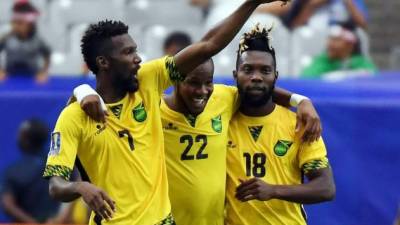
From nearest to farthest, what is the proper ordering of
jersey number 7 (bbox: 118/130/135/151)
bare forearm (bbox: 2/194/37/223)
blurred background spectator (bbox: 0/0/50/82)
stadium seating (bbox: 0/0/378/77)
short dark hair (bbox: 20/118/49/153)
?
jersey number 7 (bbox: 118/130/135/151)
bare forearm (bbox: 2/194/37/223)
short dark hair (bbox: 20/118/49/153)
blurred background spectator (bbox: 0/0/50/82)
stadium seating (bbox: 0/0/378/77)

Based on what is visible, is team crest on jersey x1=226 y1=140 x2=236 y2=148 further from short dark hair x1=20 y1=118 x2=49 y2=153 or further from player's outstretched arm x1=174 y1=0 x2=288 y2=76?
short dark hair x1=20 y1=118 x2=49 y2=153

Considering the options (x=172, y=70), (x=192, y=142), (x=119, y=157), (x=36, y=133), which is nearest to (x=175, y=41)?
(x=36, y=133)

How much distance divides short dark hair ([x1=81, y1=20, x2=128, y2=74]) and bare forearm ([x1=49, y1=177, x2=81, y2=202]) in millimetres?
681

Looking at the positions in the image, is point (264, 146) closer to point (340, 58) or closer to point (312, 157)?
point (312, 157)

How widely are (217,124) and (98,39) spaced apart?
2.93 ft

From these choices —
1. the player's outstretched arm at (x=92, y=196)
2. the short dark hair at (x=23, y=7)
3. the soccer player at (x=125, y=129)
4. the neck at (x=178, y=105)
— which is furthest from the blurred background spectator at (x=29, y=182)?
the player's outstretched arm at (x=92, y=196)

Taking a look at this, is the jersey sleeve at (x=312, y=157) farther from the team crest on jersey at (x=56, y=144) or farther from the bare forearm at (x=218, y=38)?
the team crest on jersey at (x=56, y=144)

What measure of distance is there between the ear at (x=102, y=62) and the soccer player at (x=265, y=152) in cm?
81

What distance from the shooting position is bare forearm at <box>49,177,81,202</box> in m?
5.91

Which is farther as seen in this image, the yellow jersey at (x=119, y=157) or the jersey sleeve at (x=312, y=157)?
the jersey sleeve at (x=312, y=157)

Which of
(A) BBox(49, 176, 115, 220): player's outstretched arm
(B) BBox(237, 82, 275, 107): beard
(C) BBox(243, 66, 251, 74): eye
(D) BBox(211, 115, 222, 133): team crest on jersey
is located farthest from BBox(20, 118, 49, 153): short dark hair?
(A) BBox(49, 176, 115, 220): player's outstretched arm

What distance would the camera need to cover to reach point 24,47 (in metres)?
11.7

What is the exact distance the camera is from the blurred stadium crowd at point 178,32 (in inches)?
461

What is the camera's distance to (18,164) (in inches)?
400
